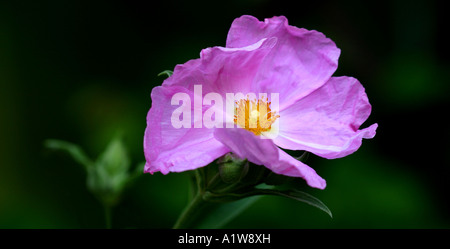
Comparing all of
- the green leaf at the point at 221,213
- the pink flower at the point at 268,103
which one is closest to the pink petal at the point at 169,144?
the pink flower at the point at 268,103

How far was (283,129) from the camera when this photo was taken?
1.86 metres

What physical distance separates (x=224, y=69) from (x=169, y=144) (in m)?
0.31

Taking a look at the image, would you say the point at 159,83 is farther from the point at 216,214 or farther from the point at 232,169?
the point at 232,169

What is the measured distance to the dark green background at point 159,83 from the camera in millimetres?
3311

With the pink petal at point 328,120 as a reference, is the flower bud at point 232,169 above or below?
below

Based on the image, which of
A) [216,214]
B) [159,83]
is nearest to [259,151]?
[216,214]

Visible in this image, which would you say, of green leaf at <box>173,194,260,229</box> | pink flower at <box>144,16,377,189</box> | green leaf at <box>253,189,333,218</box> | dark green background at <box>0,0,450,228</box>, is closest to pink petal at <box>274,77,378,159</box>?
pink flower at <box>144,16,377,189</box>

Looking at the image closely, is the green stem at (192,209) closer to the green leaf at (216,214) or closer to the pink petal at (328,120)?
the green leaf at (216,214)

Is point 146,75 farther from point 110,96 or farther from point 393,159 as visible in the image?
point 393,159

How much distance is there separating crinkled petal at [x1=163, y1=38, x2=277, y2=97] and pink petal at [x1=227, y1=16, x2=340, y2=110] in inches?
1.9

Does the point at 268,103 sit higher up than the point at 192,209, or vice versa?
the point at 268,103

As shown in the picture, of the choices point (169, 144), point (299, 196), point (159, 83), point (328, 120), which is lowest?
point (299, 196)

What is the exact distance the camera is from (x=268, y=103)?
186cm

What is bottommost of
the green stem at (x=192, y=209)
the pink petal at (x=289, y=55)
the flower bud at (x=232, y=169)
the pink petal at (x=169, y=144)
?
the green stem at (x=192, y=209)
